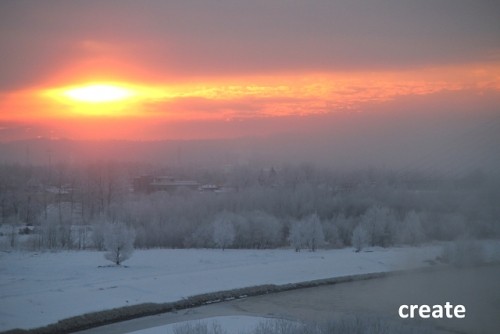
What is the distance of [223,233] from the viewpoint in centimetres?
3681

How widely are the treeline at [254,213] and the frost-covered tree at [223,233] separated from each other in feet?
0.23

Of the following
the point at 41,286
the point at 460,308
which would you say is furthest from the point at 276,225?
the point at 460,308

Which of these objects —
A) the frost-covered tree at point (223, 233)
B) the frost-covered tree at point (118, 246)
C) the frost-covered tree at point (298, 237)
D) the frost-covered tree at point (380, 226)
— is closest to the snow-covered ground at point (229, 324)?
the frost-covered tree at point (118, 246)

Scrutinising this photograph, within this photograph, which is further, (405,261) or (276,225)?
(276,225)

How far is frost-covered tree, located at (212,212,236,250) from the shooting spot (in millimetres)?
36719

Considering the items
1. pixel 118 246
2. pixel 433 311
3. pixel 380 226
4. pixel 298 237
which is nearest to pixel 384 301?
pixel 433 311

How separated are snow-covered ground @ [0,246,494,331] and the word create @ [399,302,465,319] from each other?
6671mm

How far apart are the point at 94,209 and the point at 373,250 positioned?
89.3 ft

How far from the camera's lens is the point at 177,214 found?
1695 inches

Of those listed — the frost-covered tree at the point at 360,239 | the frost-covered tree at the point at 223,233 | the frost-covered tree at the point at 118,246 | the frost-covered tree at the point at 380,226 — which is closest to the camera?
the frost-covered tree at the point at 118,246

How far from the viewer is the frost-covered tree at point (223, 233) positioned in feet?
120

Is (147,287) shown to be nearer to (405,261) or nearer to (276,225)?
(405,261)

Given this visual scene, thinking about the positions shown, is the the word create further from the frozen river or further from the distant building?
the distant building

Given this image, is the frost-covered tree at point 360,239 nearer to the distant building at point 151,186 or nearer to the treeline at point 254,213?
the treeline at point 254,213
